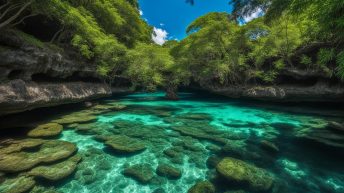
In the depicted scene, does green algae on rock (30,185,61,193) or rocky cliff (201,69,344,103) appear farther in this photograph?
rocky cliff (201,69,344,103)

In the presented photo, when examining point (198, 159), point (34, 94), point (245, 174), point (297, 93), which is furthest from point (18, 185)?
point (297, 93)

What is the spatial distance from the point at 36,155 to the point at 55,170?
163cm

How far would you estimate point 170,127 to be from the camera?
41.6 feet

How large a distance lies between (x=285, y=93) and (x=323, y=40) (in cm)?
563

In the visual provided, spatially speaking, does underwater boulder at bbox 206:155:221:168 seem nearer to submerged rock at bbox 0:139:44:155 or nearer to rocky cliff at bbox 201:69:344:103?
submerged rock at bbox 0:139:44:155

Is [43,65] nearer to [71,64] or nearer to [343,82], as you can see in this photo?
[71,64]

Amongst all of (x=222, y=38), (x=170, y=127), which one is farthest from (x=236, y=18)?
(x=222, y=38)

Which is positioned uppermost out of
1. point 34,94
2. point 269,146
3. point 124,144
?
point 34,94

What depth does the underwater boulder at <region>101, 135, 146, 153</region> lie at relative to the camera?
871cm

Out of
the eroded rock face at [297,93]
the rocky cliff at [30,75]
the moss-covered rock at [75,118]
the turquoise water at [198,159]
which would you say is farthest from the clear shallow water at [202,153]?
the eroded rock face at [297,93]

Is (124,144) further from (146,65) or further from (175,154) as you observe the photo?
(146,65)

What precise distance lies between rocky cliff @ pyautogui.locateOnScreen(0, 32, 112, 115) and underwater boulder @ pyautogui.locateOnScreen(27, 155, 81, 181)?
5.09 metres

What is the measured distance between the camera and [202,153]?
878 cm

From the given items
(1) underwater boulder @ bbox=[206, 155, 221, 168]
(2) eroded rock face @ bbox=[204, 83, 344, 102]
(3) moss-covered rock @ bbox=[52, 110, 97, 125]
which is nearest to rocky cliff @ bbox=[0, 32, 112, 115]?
(3) moss-covered rock @ bbox=[52, 110, 97, 125]
